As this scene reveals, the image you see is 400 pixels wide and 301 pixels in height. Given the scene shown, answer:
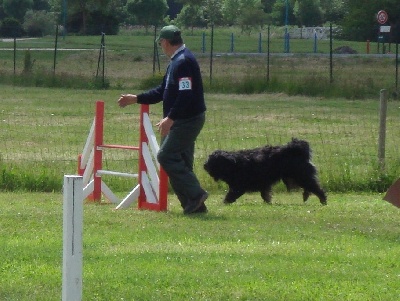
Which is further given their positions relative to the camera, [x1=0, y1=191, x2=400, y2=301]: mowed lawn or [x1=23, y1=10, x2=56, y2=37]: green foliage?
[x1=23, y1=10, x2=56, y2=37]: green foliage

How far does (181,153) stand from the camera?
9883 mm

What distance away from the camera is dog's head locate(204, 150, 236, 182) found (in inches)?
458

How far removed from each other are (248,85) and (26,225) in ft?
75.9

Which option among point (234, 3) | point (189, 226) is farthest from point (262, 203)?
point (234, 3)

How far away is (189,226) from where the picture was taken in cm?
904

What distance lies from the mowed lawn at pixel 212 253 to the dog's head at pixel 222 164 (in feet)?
2.98

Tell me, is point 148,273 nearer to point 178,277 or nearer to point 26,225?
point 178,277

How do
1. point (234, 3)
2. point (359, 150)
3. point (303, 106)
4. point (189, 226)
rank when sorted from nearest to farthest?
1. point (189, 226)
2. point (359, 150)
3. point (303, 106)
4. point (234, 3)

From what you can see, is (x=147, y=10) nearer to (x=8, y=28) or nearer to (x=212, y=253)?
(x=8, y=28)

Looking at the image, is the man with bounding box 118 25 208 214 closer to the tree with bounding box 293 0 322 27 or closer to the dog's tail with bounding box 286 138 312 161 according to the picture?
the dog's tail with bounding box 286 138 312 161

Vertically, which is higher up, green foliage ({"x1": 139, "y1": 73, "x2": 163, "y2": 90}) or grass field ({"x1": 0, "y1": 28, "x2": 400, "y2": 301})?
green foliage ({"x1": 139, "y1": 73, "x2": 163, "y2": 90})

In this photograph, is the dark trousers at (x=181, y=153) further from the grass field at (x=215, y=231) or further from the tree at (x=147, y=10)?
the tree at (x=147, y=10)

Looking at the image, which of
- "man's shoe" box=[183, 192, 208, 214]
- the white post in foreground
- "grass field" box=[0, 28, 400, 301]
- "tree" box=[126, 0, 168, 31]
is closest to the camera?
the white post in foreground

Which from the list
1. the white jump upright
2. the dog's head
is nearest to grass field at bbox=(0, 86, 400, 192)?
the dog's head
